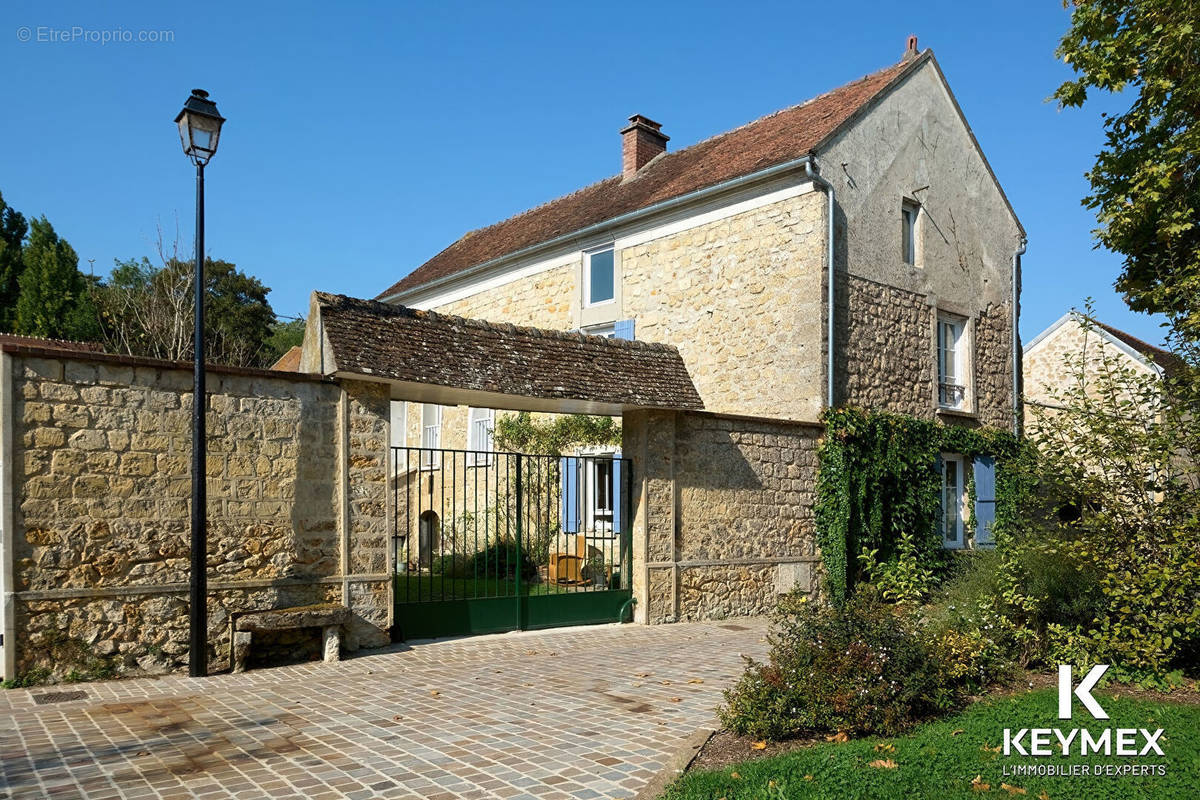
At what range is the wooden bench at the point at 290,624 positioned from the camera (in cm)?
793

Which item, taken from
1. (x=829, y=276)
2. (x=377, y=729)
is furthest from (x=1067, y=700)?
(x=829, y=276)

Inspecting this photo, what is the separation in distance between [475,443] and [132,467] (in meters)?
11.5

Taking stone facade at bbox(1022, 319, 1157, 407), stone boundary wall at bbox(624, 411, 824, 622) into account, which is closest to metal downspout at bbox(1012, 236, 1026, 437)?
stone boundary wall at bbox(624, 411, 824, 622)

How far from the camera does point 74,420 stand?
747cm

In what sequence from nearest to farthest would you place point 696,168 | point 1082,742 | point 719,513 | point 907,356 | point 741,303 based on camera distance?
1. point 1082,742
2. point 719,513
3. point 741,303
4. point 907,356
5. point 696,168

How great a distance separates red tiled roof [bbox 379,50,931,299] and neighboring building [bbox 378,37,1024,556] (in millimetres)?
72

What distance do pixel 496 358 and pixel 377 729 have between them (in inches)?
185

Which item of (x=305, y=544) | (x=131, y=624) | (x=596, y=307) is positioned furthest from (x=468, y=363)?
(x=596, y=307)

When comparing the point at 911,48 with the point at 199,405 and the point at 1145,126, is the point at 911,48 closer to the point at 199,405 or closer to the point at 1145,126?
the point at 1145,126

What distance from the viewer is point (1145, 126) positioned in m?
11.8

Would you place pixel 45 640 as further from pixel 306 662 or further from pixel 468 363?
pixel 468 363

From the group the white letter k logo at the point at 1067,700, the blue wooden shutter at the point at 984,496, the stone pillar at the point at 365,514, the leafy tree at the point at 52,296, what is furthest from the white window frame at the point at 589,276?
the leafy tree at the point at 52,296

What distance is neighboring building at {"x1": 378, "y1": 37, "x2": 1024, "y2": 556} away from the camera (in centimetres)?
1379

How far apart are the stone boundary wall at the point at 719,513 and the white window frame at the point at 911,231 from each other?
14.2ft
